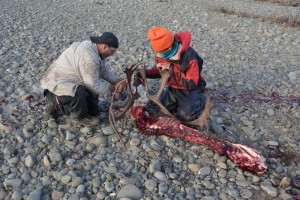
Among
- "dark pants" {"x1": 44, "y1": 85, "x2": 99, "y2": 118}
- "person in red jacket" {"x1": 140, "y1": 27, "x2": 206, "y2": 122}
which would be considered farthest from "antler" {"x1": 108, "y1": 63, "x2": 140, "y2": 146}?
"person in red jacket" {"x1": 140, "y1": 27, "x2": 206, "y2": 122}

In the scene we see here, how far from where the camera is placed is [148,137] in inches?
188

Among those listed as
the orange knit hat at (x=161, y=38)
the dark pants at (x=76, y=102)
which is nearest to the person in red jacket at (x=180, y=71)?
the orange knit hat at (x=161, y=38)

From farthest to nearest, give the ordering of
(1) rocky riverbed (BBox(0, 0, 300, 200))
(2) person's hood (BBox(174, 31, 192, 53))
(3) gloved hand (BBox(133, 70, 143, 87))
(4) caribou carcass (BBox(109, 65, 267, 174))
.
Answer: (3) gloved hand (BBox(133, 70, 143, 87)) → (2) person's hood (BBox(174, 31, 192, 53)) → (4) caribou carcass (BBox(109, 65, 267, 174)) → (1) rocky riverbed (BBox(0, 0, 300, 200))

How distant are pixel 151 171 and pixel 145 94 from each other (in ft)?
4.21

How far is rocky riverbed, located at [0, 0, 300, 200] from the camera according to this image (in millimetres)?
3947

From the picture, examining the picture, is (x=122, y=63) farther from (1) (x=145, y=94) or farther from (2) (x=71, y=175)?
(2) (x=71, y=175)

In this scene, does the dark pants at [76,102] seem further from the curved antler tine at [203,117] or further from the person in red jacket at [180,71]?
the curved antler tine at [203,117]

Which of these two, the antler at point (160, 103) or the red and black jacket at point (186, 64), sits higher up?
the red and black jacket at point (186, 64)

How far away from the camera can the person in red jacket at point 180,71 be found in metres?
4.61

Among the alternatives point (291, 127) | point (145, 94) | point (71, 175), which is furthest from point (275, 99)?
point (71, 175)

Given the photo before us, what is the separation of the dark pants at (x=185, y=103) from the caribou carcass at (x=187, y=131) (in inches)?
10.7

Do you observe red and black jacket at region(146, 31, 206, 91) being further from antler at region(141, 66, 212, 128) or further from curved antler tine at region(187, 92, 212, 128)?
curved antler tine at region(187, 92, 212, 128)

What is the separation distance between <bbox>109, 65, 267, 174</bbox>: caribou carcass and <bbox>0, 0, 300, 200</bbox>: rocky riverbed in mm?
92

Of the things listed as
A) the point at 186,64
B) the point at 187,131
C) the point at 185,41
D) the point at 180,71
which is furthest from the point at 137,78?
the point at 187,131
